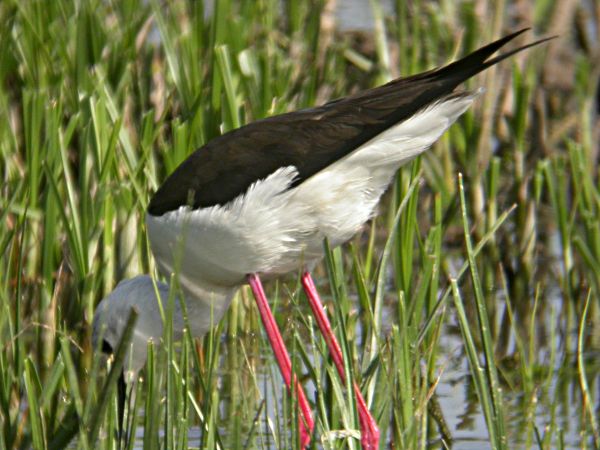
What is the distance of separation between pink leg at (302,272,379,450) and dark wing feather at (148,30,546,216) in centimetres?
47

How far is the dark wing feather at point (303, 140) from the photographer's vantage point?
11.6 feet

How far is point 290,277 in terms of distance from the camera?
4.92 meters

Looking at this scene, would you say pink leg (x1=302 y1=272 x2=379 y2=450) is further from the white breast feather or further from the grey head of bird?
the grey head of bird

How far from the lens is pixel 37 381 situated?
10.4 feet

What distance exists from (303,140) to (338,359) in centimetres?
68

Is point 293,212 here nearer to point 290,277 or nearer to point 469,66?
point 469,66

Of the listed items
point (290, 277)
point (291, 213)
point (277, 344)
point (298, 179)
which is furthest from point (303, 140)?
point (290, 277)

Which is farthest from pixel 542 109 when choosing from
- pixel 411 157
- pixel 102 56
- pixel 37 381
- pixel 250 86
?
pixel 37 381

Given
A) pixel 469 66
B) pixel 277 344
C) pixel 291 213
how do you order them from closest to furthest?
pixel 469 66
pixel 291 213
pixel 277 344

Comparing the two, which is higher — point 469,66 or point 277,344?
point 469,66

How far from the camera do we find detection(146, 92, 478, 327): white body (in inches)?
141

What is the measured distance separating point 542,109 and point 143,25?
6.59 feet

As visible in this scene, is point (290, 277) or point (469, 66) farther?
point (290, 277)

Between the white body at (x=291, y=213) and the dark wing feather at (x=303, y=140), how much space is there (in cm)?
4
